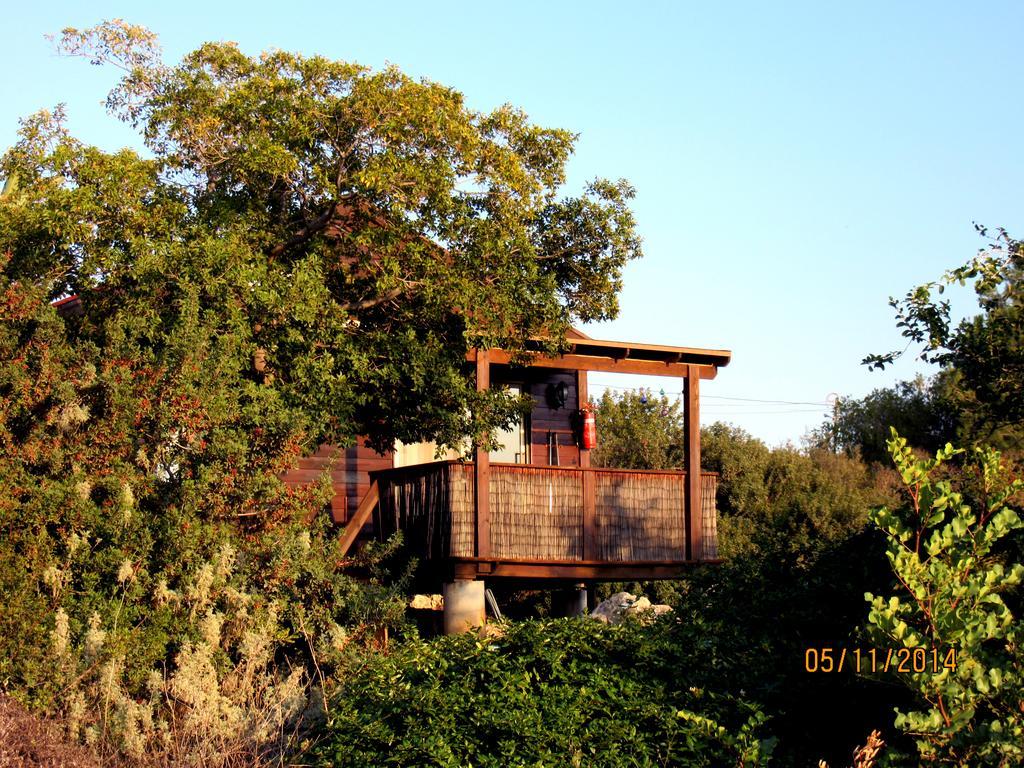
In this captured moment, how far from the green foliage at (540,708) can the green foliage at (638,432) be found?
20898 millimetres

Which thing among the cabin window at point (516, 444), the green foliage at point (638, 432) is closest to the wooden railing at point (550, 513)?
the cabin window at point (516, 444)

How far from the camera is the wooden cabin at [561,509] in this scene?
15398 mm

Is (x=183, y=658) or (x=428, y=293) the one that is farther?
(x=428, y=293)

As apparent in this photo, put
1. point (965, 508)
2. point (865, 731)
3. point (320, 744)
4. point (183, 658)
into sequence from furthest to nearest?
point (183, 658)
point (320, 744)
point (865, 731)
point (965, 508)

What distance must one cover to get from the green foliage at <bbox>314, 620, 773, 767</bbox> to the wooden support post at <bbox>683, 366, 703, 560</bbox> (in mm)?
8685

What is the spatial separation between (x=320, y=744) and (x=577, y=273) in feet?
29.8

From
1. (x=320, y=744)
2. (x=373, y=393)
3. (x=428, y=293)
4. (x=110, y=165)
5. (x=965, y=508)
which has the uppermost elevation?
(x=110, y=165)

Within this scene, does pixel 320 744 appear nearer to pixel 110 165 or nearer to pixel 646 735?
pixel 646 735

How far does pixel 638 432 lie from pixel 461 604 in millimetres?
15007

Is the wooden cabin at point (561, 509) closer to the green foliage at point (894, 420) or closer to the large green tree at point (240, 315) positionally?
the large green tree at point (240, 315)

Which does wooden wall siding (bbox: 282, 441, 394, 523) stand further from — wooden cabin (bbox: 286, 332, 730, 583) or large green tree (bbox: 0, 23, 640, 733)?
large green tree (bbox: 0, 23, 640, 733)

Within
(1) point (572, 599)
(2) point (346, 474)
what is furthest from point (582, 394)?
(2) point (346, 474)

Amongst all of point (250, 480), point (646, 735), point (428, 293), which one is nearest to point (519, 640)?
point (646, 735)

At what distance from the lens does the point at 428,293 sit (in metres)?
13.7
